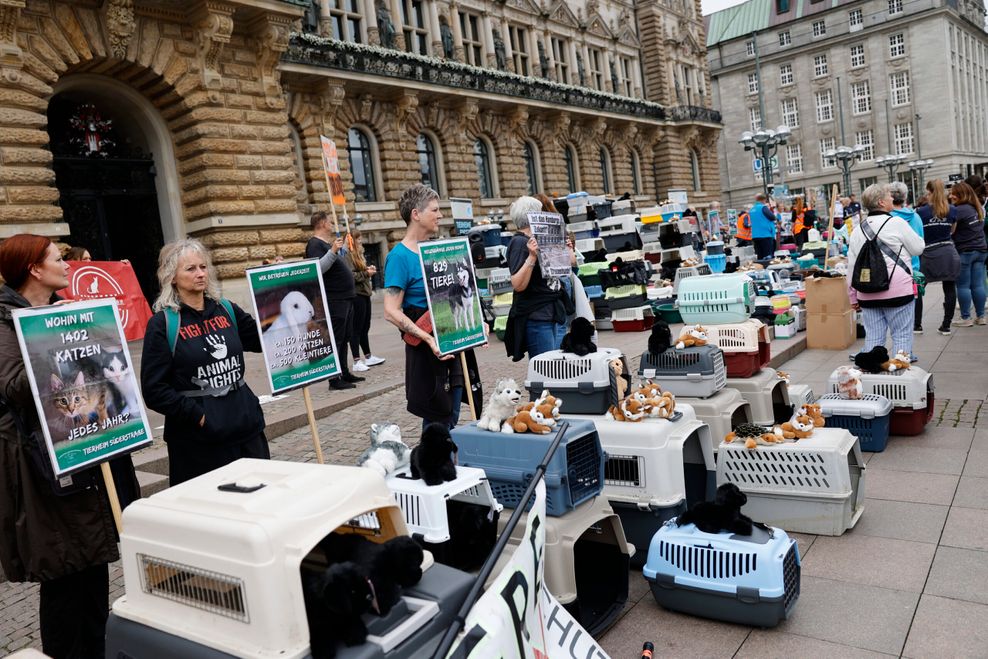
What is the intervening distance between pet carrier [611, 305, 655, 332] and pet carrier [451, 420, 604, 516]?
8.73 m

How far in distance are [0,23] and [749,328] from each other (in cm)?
1346

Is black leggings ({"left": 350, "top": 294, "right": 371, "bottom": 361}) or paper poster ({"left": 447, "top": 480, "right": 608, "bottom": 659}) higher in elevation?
black leggings ({"left": 350, "top": 294, "right": 371, "bottom": 361})

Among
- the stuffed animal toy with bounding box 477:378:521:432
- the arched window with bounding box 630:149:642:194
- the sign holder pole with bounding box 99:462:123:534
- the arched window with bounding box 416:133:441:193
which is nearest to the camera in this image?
the sign holder pole with bounding box 99:462:123:534

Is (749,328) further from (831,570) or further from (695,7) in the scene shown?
(695,7)

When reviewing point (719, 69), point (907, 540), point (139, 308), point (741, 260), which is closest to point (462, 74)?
point (741, 260)

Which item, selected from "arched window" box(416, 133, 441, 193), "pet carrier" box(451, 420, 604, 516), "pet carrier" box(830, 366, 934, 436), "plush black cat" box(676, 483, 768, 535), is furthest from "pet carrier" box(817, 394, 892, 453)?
"arched window" box(416, 133, 441, 193)

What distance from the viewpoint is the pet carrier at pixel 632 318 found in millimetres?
11914

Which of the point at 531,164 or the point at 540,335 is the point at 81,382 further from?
the point at 531,164

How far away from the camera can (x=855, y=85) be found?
60031 mm

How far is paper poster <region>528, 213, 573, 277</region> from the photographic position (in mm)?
5371

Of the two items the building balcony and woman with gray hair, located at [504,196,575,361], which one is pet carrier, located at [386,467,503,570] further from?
the building balcony

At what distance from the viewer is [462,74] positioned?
982 inches

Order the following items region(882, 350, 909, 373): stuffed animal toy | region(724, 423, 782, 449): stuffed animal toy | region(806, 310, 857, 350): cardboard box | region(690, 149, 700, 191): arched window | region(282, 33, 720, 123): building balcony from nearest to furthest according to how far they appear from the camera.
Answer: region(724, 423, 782, 449): stuffed animal toy < region(882, 350, 909, 373): stuffed animal toy < region(806, 310, 857, 350): cardboard box < region(282, 33, 720, 123): building balcony < region(690, 149, 700, 191): arched window

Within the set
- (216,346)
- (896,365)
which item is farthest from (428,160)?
(216,346)
